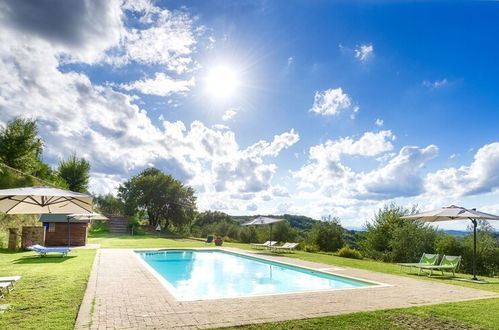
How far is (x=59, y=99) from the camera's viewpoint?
16.7 metres

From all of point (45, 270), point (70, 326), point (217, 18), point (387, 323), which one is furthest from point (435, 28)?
point (45, 270)

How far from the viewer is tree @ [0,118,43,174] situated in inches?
1071

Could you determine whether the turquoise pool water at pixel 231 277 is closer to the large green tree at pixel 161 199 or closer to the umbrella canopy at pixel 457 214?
the umbrella canopy at pixel 457 214

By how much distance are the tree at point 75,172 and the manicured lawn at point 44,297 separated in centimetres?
3066

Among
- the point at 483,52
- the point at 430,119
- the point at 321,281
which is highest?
the point at 483,52

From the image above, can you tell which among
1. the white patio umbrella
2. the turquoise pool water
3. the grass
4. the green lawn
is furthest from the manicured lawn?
the grass

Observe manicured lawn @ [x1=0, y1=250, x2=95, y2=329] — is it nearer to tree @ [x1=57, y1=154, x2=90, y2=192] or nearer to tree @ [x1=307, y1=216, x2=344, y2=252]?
tree @ [x1=307, y1=216, x2=344, y2=252]

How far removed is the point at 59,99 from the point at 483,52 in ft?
65.4

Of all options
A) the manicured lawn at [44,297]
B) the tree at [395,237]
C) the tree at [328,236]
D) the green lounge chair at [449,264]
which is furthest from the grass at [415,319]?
the tree at [328,236]

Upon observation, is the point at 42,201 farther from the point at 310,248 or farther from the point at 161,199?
the point at 161,199

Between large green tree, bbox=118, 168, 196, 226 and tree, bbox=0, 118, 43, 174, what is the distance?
16635 millimetres

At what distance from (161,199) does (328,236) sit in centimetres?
2725

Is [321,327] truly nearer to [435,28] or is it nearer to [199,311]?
[199,311]

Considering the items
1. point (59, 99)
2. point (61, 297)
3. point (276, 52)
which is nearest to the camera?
point (61, 297)
